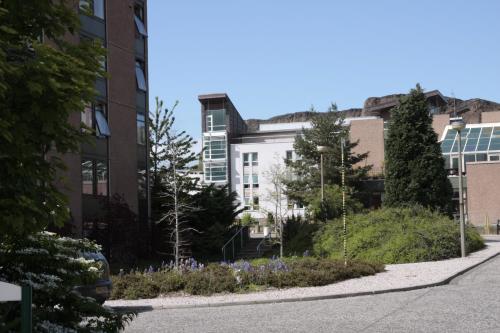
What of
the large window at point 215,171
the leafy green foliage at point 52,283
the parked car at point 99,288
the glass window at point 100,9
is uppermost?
the glass window at point 100,9

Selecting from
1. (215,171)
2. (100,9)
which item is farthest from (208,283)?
(215,171)

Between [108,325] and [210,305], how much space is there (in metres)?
8.00

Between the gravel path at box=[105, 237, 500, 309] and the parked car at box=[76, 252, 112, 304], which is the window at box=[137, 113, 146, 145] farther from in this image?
the parked car at box=[76, 252, 112, 304]

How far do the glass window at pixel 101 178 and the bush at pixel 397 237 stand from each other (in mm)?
8857

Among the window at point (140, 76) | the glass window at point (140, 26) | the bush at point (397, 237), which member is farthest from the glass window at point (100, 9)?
the bush at point (397, 237)

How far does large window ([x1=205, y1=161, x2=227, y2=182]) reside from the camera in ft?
258

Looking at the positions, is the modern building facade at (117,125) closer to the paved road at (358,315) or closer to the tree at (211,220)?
the tree at (211,220)

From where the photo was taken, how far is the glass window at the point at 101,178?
2664cm

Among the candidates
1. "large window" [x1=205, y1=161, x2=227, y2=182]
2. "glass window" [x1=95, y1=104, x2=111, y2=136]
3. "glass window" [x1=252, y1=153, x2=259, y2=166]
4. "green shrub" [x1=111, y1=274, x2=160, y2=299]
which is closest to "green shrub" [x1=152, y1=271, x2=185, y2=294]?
"green shrub" [x1=111, y1=274, x2=160, y2=299]

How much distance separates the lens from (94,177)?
26.3m

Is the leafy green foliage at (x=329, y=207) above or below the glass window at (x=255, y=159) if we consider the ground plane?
below

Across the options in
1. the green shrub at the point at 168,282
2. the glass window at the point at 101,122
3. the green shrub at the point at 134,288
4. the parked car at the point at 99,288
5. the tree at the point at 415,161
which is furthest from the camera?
the tree at the point at 415,161

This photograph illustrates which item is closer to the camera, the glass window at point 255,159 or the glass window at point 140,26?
the glass window at point 140,26

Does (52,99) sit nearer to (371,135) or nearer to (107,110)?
(107,110)
